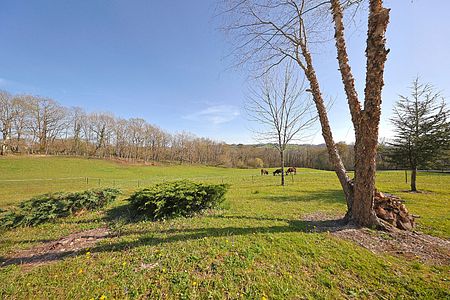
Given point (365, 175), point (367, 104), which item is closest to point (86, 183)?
point (365, 175)

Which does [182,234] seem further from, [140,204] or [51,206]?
[51,206]

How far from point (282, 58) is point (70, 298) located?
26.3ft

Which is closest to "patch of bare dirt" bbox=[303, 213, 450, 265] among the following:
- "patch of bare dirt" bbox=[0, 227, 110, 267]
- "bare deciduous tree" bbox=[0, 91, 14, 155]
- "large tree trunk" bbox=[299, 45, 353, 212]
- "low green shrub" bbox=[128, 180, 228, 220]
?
"large tree trunk" bbox=[299, 45, 353, 212]

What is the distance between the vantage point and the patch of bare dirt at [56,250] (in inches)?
149

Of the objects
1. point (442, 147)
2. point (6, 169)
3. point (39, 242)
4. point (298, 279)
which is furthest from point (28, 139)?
point (442, 147)

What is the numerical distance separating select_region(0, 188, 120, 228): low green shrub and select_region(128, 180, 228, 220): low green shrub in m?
2.10

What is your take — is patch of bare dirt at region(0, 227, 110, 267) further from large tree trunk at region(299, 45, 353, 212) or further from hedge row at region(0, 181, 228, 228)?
large tree trunk at region(299, 45, 353, 212)

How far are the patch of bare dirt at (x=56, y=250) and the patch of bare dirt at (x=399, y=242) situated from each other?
239 inches

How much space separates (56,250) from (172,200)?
309cm

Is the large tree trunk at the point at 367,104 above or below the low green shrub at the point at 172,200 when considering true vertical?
above

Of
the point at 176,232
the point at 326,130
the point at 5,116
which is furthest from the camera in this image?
the point at 5,116

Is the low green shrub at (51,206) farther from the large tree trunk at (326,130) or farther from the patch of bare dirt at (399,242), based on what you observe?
the large tree trunk at (326,130)

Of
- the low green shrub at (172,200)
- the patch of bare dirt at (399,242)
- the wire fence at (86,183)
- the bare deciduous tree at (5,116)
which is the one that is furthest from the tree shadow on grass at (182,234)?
the bare deciduous tree at (5,116)

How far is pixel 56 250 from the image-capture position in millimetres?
4191
